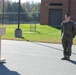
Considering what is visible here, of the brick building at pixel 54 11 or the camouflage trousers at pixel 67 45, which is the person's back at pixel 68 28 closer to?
the camouflage trousers at pixel 67 45

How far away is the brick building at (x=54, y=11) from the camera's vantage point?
5397 cm

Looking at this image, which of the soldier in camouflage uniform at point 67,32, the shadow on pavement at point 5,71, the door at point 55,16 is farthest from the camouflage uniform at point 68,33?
the door at point 55,16

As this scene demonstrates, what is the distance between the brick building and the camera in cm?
5397

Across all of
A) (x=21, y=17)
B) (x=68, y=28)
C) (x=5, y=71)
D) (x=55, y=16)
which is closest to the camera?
(x=5, y=71)

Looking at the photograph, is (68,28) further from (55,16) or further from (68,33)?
(55,16)

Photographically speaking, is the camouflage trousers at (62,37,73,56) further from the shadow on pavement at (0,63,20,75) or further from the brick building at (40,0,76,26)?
the brick building at (40,0,76,26)

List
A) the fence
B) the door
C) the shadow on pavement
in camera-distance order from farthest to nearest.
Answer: the fence
the door
the shadow on pavement

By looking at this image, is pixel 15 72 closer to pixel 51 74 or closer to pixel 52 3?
pixel 51 74

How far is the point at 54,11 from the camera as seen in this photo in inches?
2153

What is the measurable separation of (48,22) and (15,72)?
1775 inches

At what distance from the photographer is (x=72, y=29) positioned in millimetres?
12914

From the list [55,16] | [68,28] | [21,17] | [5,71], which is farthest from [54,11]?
[5,71]

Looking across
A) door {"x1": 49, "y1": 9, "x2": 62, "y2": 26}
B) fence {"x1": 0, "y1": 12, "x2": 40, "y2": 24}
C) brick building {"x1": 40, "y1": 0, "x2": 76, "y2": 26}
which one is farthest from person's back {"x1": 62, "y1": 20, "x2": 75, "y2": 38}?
fence {"x1": 0, "y1": 12, "x2": 40, "y2": 24}

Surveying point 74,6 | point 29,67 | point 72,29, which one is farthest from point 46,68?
point 74,6
